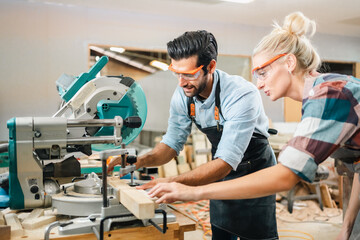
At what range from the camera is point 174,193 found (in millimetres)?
1134

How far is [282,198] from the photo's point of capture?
5.07 m

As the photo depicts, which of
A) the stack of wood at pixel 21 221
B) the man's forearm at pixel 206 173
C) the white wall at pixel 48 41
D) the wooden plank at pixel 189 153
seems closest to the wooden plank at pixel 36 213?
the stack of wood at pixel 21 221

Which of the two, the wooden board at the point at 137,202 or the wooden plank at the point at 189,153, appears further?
the wooden plank at the point at 189,153

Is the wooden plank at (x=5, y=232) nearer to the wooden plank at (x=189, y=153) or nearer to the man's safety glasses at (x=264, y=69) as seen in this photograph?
the man's safety glasses at (x=264, y=69)

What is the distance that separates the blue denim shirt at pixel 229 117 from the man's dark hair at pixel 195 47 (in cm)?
15

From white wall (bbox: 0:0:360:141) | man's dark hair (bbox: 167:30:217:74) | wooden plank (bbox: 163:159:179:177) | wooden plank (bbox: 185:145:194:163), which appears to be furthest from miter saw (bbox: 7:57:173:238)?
wooden plank (bbox: 185:145:194:163)

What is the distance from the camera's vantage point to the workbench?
1.12 m

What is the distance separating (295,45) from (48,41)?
13.9 ft

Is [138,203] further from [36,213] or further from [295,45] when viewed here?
[295,45]

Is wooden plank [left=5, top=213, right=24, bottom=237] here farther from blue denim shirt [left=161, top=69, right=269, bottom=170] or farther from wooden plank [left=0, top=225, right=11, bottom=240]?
blue denim shirt [left=161, top=69, right=269, bottom=170]

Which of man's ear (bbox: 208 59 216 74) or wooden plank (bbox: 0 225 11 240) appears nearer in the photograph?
wooden plank (bbox: 0 225 11 240)

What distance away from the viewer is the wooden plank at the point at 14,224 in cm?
114

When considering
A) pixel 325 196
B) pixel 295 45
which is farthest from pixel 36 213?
pixel 325 196

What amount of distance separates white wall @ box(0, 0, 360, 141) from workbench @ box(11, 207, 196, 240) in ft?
12.1
